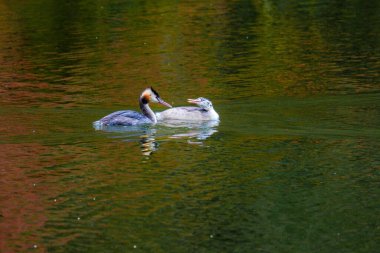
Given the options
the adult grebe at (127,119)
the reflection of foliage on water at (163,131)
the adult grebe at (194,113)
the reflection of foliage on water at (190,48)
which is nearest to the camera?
the reflection of foliage on water at (163,131)

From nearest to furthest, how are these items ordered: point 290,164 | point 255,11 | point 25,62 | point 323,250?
point 323,250
point 290,164
point 25,62
point 255,11

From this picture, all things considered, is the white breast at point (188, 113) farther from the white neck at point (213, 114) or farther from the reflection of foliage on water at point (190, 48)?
the reflection of foliage on water at point (190, 48)

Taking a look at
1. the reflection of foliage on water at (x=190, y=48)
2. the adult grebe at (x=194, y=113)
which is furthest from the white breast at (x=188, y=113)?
the reflection of foliage on water at (x=190, y=48)

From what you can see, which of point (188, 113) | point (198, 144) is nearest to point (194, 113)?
point (188, 113)

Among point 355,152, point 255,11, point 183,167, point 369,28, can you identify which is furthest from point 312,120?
point 255,11

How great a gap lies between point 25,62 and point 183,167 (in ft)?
40.9

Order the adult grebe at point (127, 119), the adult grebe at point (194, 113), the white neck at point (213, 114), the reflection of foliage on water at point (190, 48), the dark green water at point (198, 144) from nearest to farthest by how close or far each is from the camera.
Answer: the dark green water at point (198, 144), the adult grebe at point (127, 119), the white neck at point (213, 114), the adult grebe at point (194, 113), the reflection of foliage on water at point (190, 48)

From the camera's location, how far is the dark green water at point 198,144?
11664mm

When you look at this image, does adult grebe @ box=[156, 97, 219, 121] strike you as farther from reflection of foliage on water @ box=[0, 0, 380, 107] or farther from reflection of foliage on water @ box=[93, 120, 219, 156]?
reflection of foliage on water @ box=[0, 0, 380, 107]

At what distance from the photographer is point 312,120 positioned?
57.6 feet

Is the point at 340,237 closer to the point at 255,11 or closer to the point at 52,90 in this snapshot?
the point at 52,90

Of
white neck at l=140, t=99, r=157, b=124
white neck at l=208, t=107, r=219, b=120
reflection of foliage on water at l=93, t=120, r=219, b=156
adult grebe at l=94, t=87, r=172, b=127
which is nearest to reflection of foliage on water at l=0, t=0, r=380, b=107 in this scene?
white neck at l=140, t=99, r=157, b=124

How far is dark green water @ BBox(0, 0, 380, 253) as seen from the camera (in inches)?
459

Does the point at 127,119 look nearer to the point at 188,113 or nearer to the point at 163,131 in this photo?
the point at 163,131
